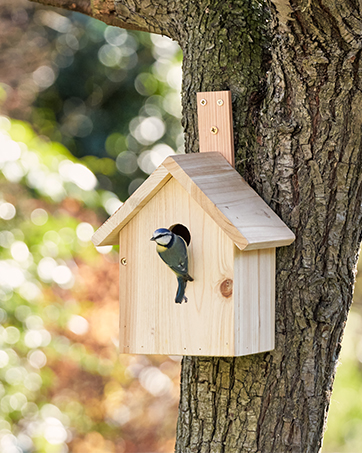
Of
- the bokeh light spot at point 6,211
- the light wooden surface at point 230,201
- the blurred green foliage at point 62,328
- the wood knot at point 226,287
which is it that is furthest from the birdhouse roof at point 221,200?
the bokeh light spot at point 6,211

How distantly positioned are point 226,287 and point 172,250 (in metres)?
0.18

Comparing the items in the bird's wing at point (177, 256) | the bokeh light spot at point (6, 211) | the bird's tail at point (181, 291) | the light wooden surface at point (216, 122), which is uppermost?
the light wooden surface at point (216, 122)

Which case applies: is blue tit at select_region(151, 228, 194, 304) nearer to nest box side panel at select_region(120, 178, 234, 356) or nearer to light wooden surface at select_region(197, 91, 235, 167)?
nest box side panel at select_region(120, 178, 234, 356)

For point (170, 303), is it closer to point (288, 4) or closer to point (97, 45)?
point (288, 4)

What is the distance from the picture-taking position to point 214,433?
176 centimetres

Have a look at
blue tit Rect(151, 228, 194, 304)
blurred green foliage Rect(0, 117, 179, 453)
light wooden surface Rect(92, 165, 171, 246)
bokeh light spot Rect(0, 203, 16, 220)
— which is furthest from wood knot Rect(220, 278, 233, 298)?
bokeh light spot Rect(0, 203, 16, 220)

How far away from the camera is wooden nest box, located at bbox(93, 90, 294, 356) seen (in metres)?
1.55

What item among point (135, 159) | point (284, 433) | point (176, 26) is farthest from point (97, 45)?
point (284, 433)

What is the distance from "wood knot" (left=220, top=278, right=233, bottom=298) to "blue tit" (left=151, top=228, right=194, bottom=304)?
0.11m

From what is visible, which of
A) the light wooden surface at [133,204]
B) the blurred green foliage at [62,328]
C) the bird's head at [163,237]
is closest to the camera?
the bird's head at [163,237]

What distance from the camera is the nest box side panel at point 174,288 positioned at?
1.56m

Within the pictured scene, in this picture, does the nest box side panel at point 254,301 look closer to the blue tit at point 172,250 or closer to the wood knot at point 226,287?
the wood knot at point 226,287

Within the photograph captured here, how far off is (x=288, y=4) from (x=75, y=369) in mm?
3336

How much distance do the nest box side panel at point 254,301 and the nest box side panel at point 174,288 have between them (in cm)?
3
